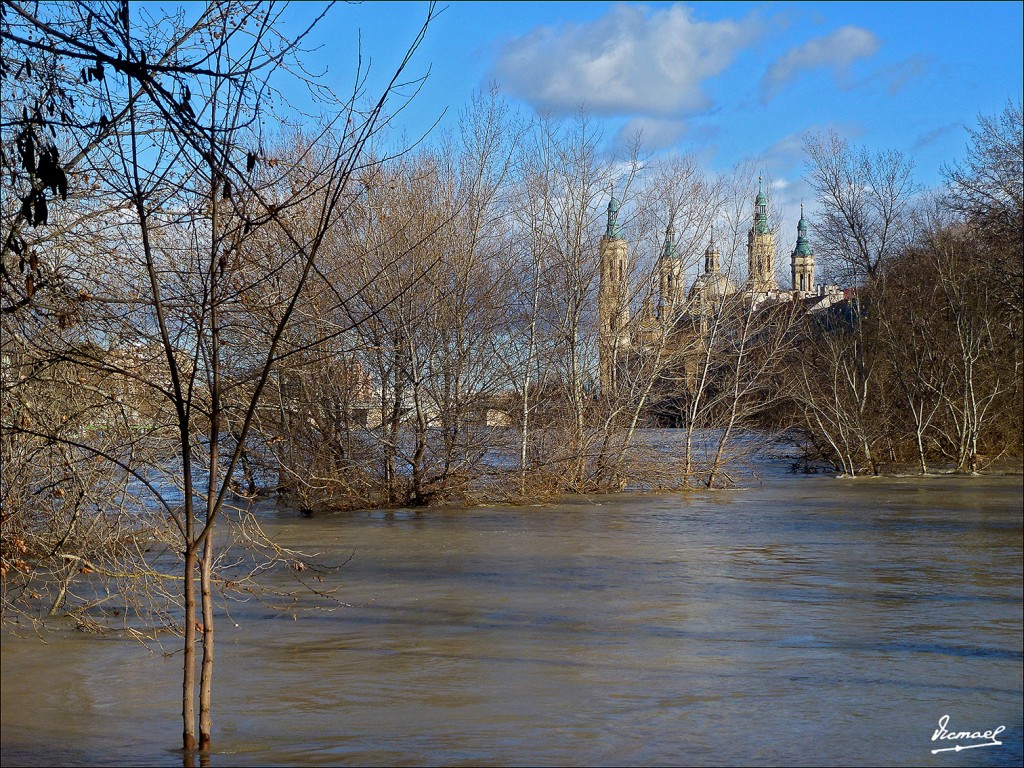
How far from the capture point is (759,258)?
77.7 feet

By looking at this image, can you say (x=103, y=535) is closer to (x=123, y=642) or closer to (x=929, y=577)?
(x=123, y=642)

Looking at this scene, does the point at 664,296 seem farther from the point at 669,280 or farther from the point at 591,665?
the point at 591,665

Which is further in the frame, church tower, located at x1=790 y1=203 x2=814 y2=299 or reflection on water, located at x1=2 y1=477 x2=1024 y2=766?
church tower, located at x1=790 y1=203 x2=814 y2=299

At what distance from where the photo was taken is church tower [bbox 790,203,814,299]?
26.2 meters

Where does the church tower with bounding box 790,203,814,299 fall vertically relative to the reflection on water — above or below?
above

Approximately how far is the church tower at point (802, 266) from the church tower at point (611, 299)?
442 cm

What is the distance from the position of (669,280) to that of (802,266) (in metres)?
9.07

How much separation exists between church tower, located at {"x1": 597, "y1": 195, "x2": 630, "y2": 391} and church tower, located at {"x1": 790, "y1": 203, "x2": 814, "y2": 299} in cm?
442

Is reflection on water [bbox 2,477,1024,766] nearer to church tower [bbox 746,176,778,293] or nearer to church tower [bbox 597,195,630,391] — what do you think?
church tower [bbox 597,195,630,391]

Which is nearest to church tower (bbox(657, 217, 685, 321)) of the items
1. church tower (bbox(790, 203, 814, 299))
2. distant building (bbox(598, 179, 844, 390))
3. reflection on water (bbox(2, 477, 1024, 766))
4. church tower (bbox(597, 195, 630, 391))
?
distant building (bbox(598, 179, 844, 390))

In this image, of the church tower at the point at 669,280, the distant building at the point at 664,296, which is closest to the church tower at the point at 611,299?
the distant building at the point at 664,296

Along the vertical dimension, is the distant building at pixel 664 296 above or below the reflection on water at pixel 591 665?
above

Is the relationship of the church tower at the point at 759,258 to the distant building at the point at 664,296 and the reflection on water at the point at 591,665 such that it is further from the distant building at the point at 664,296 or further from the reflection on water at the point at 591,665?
the reflection on water at the point at 591,665

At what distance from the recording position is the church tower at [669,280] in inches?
879
